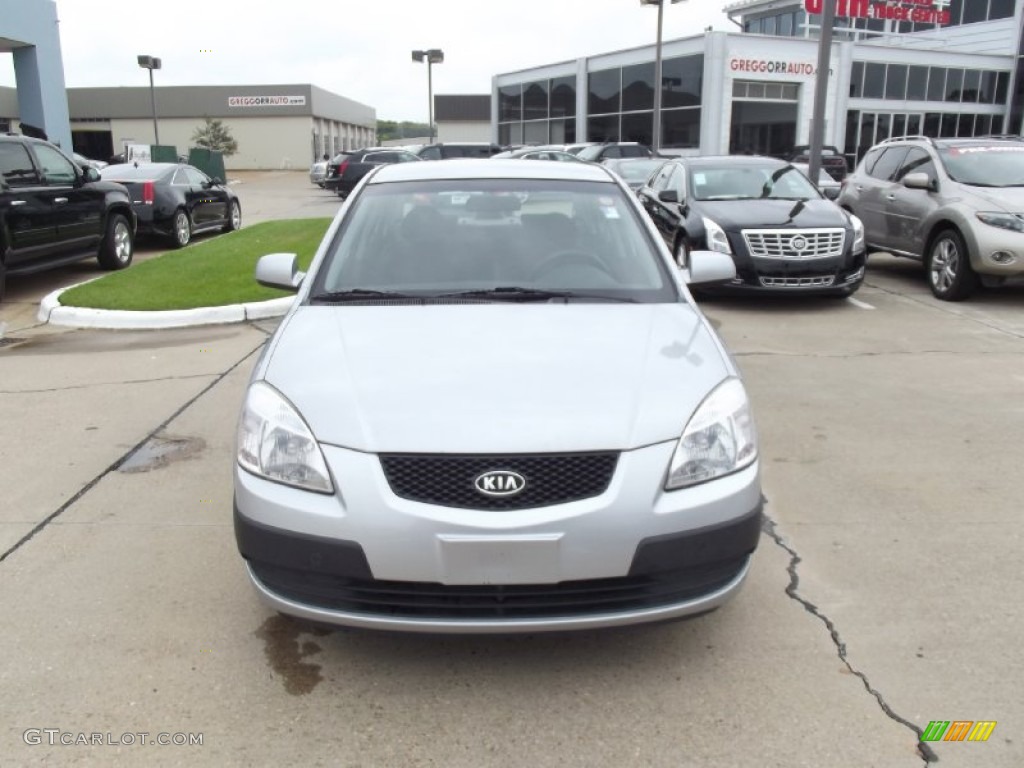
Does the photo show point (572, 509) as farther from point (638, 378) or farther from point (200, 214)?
point (200, 214)

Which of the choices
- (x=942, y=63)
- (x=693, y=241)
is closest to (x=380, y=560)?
(x=693, y=241)

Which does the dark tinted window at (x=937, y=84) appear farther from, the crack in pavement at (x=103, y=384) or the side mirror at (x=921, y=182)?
the crack in pavement at (x=103, y=384)

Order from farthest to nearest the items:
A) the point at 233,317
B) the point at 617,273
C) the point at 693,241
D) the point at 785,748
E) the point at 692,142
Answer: the point at 692,142 → the point at 693,241 → the point at 233,317 → the point at 617,273 → the point at 785,748

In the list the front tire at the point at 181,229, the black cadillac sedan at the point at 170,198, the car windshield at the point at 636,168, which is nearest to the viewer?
the black cadillac sedan at the point at 170,198

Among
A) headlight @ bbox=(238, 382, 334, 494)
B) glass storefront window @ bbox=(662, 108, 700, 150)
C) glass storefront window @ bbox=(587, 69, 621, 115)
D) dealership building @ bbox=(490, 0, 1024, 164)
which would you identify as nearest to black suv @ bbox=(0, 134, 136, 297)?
headlight @ bbox=(238, 382, 334, 494)

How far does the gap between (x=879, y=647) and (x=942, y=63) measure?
4020cm

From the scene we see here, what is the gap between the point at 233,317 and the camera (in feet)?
28.2

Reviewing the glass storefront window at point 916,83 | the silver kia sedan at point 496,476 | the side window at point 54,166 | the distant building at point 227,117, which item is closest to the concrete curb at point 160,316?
the side window at point 54,166

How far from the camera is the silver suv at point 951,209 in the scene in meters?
8.97

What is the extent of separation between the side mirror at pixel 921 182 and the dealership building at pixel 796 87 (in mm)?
23732

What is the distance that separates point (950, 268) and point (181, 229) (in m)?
11.2

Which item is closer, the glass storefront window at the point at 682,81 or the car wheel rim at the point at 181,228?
the car wheel rim at the point at 181,228

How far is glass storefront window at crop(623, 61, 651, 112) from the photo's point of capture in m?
35.1

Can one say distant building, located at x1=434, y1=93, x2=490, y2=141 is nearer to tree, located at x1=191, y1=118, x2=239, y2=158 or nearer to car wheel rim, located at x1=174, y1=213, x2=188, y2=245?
tree, located at x1=191, y1=118, x2=239, y2=158
